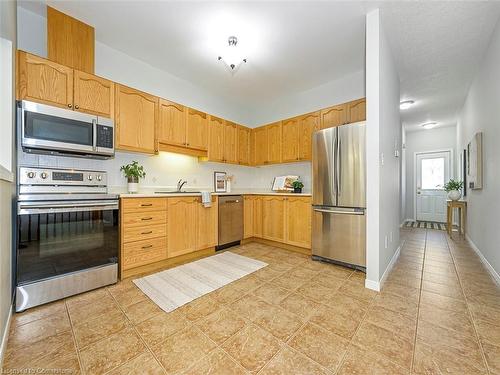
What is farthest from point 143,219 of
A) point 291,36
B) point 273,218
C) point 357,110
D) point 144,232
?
point 357,110

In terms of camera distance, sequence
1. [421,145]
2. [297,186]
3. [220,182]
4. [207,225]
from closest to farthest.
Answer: [207,225]
[297,186]
[220,182]
[421,145]

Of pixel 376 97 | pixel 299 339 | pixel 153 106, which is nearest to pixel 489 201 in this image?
pixel 376 97

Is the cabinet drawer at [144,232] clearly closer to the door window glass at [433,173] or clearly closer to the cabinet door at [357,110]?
the cabinet door at [357,110]

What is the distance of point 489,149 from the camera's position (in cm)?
260

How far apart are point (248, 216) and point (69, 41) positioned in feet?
10.7

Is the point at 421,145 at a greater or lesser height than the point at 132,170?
greater

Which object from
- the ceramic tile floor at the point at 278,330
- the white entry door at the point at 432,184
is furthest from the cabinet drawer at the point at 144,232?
the white entry door at the point at 432,184

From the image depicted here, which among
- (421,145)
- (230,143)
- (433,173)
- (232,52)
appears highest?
(232,52)

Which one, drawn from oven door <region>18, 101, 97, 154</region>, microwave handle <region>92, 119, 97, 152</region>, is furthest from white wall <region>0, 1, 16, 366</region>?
microwave handle <region>92, 119, 97, 152</region>

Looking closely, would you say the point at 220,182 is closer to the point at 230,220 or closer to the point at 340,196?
the point at 230,220

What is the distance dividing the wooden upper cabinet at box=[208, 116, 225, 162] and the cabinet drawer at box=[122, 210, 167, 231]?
137 centimetres

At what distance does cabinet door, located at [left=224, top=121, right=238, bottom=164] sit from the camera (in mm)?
3931

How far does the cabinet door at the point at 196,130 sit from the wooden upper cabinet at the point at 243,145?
0.81m

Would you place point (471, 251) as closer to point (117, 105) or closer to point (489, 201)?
point (489, 201)
